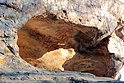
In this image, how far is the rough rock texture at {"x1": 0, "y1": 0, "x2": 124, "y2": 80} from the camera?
2.77 metres

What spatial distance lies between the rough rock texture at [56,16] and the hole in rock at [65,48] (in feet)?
0.33

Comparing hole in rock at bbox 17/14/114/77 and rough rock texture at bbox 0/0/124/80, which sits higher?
rough rock texture at bbox 0/0/124/80

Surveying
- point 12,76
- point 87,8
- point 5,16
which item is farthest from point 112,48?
point 12,76

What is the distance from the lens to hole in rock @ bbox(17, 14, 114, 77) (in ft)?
14.6

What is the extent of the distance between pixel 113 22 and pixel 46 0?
135 cm

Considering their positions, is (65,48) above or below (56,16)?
below

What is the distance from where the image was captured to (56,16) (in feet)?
12.1

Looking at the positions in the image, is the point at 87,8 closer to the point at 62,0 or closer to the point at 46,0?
the point at 62,0

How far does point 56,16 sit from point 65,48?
4.15 ft

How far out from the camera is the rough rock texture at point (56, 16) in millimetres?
2771

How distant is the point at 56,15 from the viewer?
144 inches

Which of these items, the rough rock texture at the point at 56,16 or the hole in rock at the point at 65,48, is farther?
the hole in rock at the point at 65,48

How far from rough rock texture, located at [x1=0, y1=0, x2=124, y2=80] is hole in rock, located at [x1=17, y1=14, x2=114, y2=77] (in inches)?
3.9

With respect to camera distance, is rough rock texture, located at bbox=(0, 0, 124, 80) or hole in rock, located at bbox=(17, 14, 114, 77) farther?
hole in rock, located at bbox=(17, 14, 114, 77)
